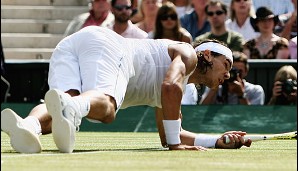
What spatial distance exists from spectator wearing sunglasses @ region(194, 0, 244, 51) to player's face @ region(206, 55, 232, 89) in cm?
690

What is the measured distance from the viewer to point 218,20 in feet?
52.3

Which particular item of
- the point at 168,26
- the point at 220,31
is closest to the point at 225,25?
the point at 220,31

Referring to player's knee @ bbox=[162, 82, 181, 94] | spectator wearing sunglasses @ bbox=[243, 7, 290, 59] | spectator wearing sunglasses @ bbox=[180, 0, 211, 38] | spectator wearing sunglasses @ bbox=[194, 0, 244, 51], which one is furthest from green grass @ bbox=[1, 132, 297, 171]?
spectator wearing sunglasses @ bbox=[180, 0, 211, 38]

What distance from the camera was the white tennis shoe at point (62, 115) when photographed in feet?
24.2

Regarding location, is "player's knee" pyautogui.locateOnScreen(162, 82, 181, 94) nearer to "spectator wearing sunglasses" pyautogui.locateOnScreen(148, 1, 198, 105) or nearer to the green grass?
the green grass

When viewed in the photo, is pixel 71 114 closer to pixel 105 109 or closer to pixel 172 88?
pixel 105 109

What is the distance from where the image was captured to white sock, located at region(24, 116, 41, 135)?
7820mm

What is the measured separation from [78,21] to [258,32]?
118 inches

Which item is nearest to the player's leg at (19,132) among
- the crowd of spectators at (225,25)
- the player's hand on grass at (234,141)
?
the player's hand on grass at (234,141)

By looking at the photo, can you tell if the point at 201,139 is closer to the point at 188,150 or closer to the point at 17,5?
the point at 188,150

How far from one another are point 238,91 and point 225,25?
1.65 m

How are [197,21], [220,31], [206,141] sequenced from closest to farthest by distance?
[206,141] < [220,31] < [197,21]

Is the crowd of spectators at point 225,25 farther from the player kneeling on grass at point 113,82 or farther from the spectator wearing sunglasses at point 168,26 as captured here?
the player kneeling on grass at point 113,82

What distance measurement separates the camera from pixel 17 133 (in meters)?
7.45
